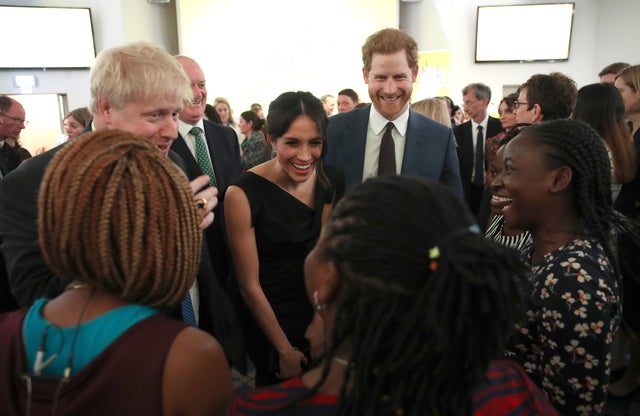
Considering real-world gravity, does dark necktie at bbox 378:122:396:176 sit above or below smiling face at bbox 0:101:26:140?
below

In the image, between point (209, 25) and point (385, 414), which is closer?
point (385, 414)

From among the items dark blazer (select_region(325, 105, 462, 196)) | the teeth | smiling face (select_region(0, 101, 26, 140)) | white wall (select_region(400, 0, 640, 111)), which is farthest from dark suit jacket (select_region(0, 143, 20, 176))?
white wall (select_region(400, 0, 640, 111))

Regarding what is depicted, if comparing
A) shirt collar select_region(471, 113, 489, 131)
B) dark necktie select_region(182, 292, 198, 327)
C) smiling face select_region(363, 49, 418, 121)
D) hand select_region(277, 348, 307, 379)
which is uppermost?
smiling face select_region(363, 49, 418, 121)

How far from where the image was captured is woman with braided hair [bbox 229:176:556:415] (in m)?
0.72

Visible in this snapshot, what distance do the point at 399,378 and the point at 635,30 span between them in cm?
996

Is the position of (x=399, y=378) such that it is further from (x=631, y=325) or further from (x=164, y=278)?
(x=631, y=325)

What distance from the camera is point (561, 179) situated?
1.36 meters

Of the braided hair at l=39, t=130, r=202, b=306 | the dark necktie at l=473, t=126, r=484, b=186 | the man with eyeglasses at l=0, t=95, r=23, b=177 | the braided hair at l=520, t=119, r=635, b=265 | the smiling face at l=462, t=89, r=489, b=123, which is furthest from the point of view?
the smiling face at l=462, t=89, r=489, b=123

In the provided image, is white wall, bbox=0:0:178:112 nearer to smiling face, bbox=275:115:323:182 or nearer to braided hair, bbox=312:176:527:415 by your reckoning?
smiling face, bbox=275:115:323:182

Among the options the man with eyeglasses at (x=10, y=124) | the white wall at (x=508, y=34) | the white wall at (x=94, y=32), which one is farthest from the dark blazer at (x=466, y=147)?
the white wall at (x=94, y=32)

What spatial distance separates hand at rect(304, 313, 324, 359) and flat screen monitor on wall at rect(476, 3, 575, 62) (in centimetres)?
884

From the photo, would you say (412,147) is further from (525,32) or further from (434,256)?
(525,32)

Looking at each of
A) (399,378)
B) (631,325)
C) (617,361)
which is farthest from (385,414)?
(617,361)

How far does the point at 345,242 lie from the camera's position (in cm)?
80
